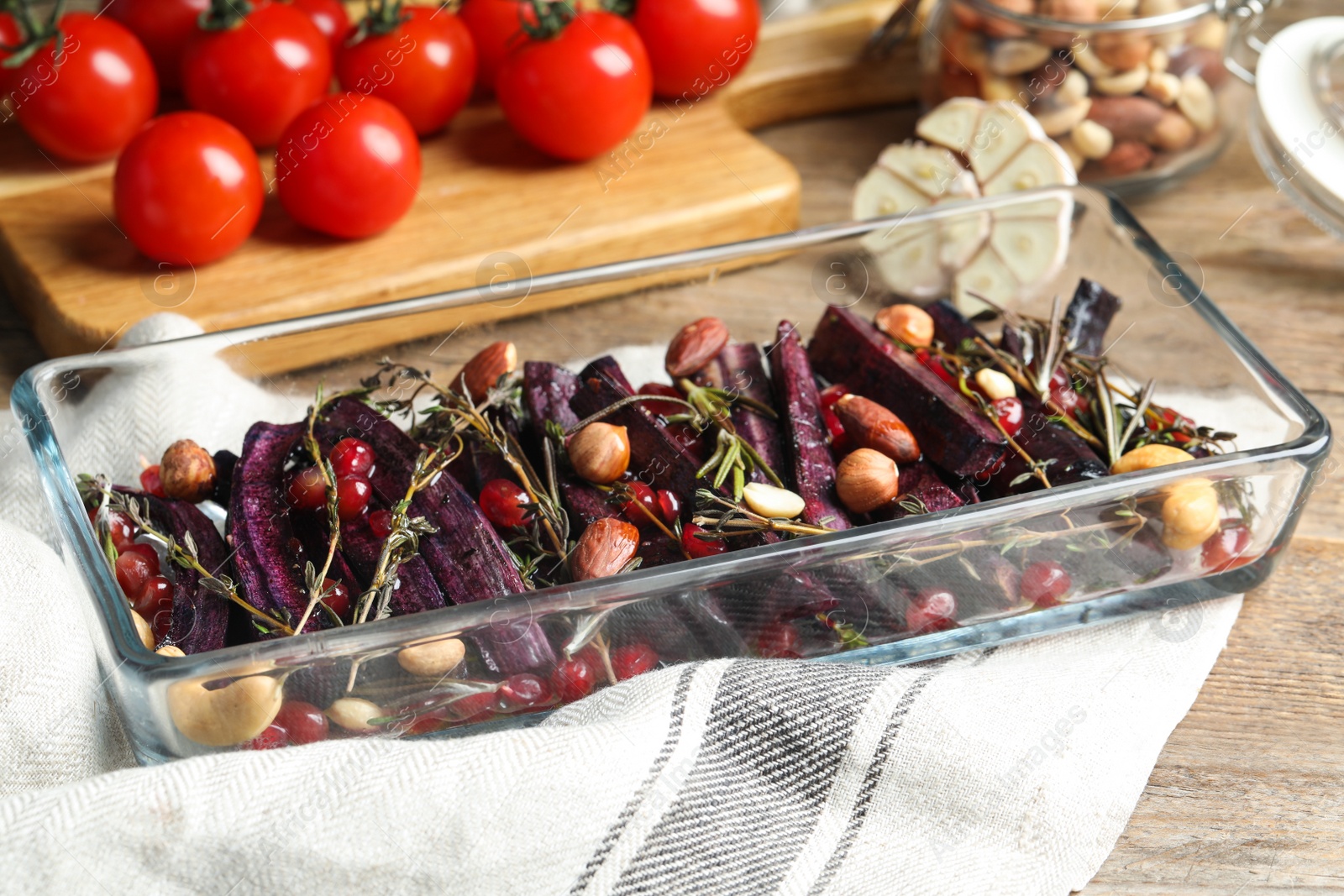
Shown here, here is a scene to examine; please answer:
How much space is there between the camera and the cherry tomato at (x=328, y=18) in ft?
6.46

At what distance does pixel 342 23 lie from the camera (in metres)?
1.99

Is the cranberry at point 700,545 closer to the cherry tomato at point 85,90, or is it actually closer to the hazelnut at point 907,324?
the hazelnut at point 907,324

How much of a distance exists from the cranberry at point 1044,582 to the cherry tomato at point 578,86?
1024mm

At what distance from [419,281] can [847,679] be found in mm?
933

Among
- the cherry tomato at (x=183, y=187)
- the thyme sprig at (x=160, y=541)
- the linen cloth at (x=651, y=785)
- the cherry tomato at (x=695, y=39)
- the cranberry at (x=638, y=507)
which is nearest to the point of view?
the linen cloth at (x=651, y=785)

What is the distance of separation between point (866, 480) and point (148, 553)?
0.62 meters

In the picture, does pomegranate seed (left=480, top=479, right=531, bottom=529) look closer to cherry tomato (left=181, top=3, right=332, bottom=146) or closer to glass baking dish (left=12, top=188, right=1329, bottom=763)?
glass baking dish (left=12, top=188, right=1329, bottom=763)

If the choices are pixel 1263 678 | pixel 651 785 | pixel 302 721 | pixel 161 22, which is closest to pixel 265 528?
pixel 302 721

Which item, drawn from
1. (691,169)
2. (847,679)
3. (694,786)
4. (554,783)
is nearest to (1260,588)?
(847,679)

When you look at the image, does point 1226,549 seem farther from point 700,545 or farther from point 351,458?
point 351,458

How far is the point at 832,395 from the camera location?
1.24m

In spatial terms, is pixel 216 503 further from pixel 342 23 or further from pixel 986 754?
pixel 342 23

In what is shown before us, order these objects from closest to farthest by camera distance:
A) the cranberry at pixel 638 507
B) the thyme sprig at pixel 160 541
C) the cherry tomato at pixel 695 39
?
the thyme sprig at pixel 160 541
the cranberry at pixel 638 507
the cherry tomato at pixel 695 39

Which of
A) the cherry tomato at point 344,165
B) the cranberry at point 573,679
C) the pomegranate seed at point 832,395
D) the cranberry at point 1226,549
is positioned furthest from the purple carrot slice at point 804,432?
the cherry tomato at point 344,165
